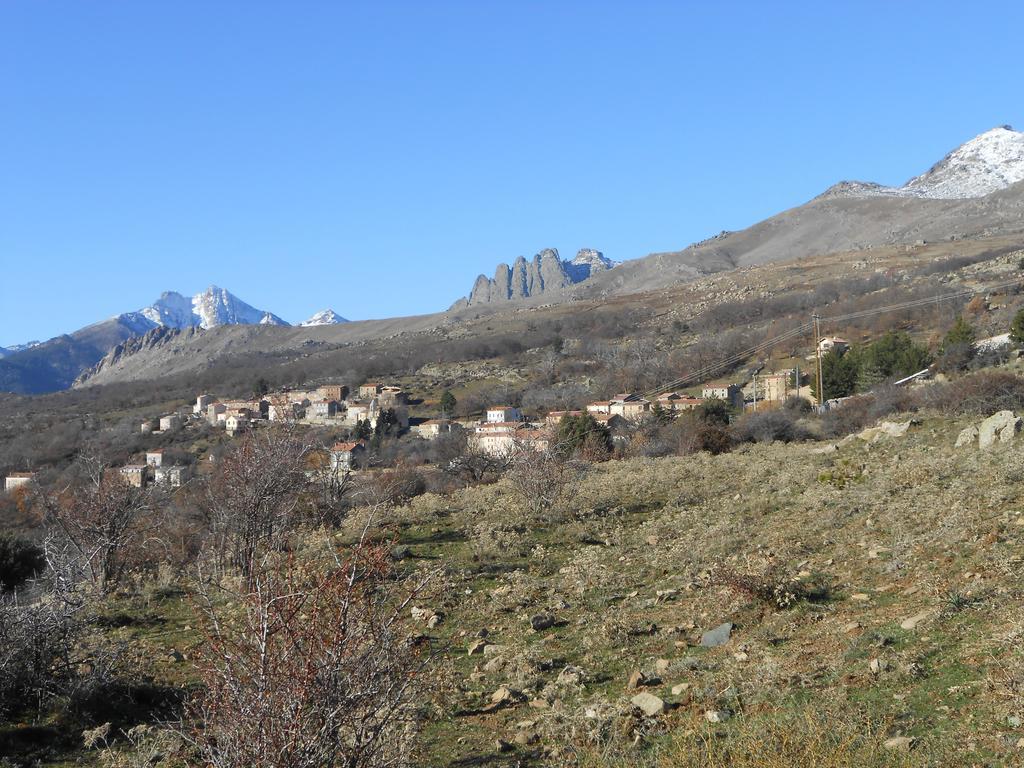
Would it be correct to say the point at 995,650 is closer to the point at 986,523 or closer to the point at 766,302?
the point at 986,523

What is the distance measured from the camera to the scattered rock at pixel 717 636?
8641mm

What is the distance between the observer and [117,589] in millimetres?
13305

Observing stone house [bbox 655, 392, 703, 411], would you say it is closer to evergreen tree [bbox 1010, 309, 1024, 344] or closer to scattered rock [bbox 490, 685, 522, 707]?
evergreen tree [bbox 1010, 309, 1024, 344]

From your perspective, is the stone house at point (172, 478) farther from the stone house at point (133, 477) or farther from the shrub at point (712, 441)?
the shrub at point (712, 441)

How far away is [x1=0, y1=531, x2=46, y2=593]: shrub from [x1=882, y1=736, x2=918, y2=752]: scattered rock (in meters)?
15.8

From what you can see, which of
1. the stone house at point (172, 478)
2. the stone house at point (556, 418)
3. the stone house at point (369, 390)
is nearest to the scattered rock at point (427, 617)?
the stone house at point (172, 478)

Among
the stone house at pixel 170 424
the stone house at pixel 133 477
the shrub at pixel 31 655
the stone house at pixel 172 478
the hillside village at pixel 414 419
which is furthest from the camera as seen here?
the stone house at pixel 170 424

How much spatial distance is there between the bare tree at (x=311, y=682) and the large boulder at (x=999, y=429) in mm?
14840

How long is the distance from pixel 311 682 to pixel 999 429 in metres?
16.3

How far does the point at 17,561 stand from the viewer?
56.4 feet

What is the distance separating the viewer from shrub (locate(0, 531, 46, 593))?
1661 centimetres

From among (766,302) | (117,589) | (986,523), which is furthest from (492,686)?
(766,302)

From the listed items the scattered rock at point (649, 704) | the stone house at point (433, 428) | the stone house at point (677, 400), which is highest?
the scattered rock at point (649, 704)

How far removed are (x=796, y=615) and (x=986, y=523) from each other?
11.4 feet
